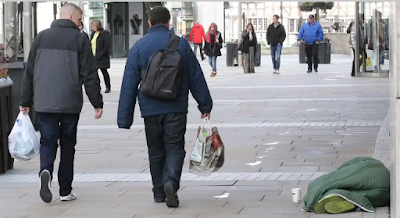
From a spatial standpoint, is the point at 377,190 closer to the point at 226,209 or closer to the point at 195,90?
the point at 226,209

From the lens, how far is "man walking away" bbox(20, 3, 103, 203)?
24.1ft

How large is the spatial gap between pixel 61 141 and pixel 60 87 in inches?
18.5

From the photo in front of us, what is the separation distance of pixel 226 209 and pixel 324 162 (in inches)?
101

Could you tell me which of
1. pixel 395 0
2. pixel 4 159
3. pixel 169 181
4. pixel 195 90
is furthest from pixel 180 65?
pixel 4 159

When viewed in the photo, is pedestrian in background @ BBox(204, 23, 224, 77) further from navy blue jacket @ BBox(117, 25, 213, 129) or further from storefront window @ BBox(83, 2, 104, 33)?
navy blue jacket @ BBox(117, 25, 213, 129)

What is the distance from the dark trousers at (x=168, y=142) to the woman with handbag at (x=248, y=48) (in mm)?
19861

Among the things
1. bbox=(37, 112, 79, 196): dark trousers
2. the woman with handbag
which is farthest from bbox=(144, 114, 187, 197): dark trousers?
the woman with handbag

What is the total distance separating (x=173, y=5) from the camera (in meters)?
53.9

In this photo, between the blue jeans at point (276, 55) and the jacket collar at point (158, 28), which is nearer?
the jacket collar at point (158, 28)

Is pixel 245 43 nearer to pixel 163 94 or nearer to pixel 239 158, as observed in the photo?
pixel 239 158

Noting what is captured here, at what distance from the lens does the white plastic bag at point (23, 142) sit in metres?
7.63

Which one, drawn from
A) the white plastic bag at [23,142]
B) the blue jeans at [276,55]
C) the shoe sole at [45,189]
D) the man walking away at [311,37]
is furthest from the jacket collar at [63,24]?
the man walking away at [311,37]

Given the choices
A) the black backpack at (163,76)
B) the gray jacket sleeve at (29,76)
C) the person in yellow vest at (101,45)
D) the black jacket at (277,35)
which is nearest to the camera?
the black backpack at (163,76)

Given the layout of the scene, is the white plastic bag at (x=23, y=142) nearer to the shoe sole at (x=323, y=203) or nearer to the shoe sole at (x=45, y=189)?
the shoe sole at (x=45, y=189)
